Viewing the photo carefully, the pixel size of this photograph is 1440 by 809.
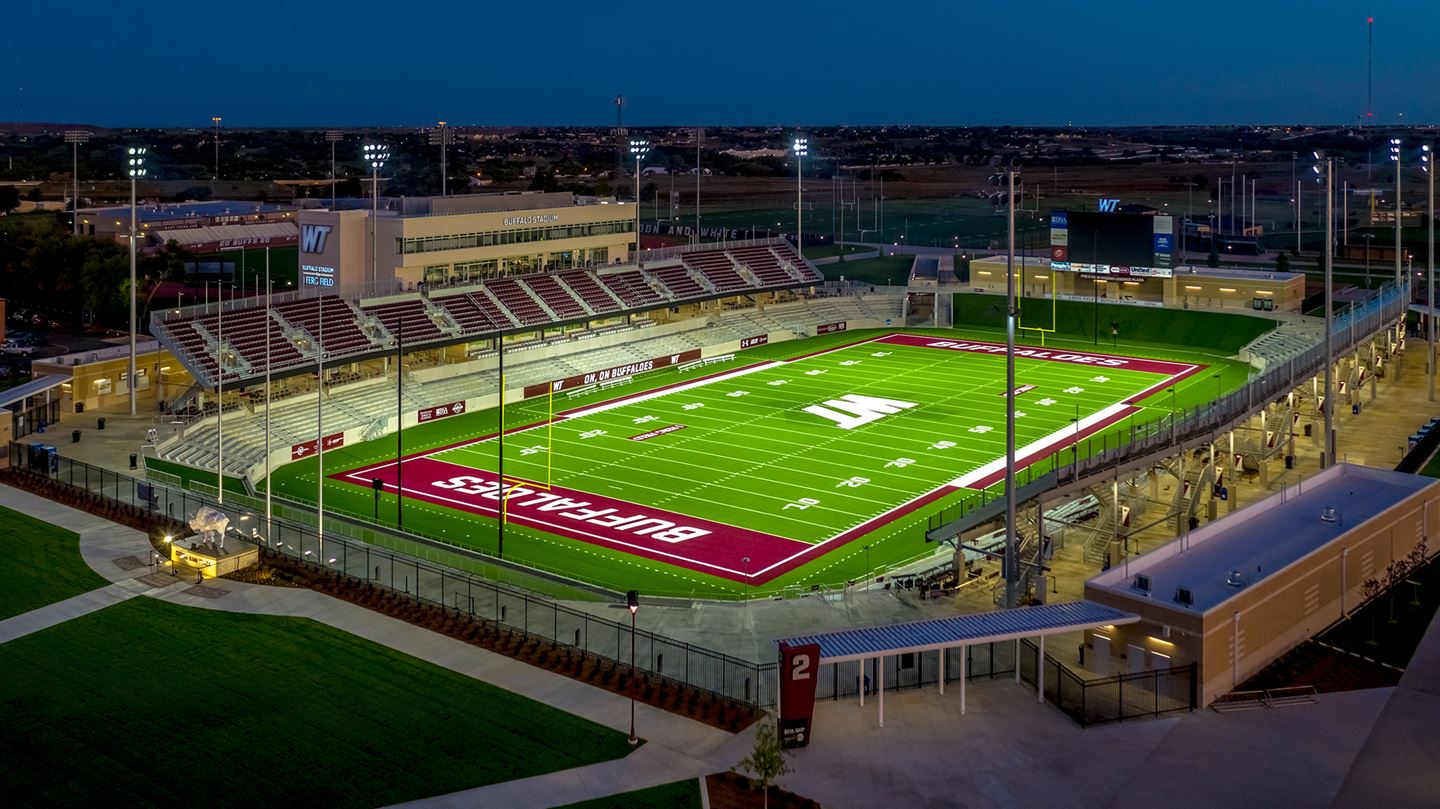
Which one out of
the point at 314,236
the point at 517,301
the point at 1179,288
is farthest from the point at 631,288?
the point at 1179,288

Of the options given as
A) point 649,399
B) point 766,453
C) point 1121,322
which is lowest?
point 766,453

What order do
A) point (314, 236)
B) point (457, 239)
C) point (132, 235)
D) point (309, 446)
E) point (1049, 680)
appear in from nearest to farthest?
point (1049, 680) → point (309, 446) → point (132, 235) → point (314, 236) → point (457, 239)

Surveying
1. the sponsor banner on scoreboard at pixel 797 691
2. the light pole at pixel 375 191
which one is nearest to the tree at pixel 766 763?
the sponsor banner on scoreboard at pixel 797 691

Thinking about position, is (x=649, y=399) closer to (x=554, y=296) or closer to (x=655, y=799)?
(x=554, y=296)

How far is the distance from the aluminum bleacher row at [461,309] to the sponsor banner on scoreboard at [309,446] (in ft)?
13.5

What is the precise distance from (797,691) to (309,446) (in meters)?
31.0

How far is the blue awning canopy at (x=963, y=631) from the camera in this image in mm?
25891

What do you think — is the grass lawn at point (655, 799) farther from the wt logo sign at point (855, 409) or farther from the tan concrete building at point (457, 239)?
the tan concrete building at point (457, 239)

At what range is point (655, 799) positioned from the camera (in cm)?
2338

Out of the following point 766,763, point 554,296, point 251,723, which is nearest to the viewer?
point 766,763

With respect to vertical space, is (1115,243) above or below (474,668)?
above

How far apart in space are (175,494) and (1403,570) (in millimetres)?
31922

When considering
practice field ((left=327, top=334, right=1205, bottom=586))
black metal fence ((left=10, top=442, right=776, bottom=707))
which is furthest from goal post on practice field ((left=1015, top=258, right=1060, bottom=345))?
black metal fence ((left=10, top=442, right=776, bottom=707))

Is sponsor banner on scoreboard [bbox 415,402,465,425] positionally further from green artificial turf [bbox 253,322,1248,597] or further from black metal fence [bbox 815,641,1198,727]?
black metal fence [bbox 815,641,1198,727]
